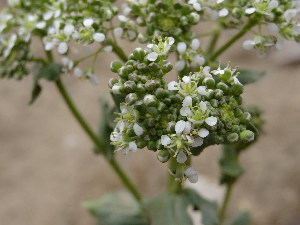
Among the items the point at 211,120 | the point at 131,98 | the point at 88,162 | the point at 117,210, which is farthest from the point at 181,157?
the point at 88,162

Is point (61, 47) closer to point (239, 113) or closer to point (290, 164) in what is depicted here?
point (239, 113)

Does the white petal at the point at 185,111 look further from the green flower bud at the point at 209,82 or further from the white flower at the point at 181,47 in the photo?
the white flower at the point at 181,47

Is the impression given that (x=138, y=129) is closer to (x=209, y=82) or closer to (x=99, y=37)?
(x=209, y=82)

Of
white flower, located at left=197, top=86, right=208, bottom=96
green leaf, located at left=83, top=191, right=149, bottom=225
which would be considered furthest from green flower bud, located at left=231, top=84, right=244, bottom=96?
green leaf, located at left=83, top=191, right=149, bottom=225

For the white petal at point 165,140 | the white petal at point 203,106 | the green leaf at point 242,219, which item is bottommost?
the green leaf at point 242,219

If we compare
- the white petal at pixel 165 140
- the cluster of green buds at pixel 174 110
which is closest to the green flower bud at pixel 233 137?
the cluster of green buds at pixel 174 110

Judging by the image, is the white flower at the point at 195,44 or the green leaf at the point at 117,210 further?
the green leaf at the point at 117,210

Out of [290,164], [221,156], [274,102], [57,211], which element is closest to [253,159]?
[290,164]

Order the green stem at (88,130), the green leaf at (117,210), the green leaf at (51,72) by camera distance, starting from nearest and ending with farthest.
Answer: the green leaf at (51,72)
the green stem at (88,130)
the green leaf at (117,210)
